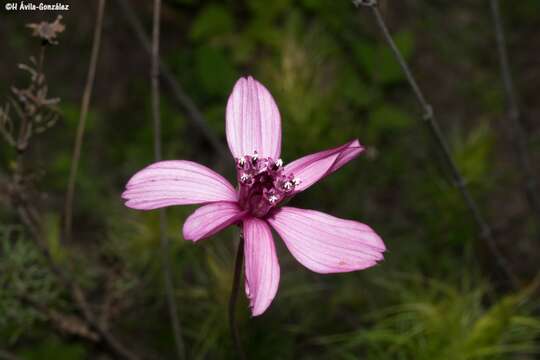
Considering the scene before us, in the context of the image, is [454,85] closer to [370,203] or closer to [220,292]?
[370,203]

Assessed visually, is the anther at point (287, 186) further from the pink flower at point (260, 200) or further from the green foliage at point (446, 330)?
the green foliage at point (446, 330)

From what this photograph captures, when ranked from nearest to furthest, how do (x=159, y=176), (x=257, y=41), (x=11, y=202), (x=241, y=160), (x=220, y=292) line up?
(x=159, y=176) < (x=241, y=160) < (x=11, y=202) < (x=220, y=292) < (x=257, y=41)

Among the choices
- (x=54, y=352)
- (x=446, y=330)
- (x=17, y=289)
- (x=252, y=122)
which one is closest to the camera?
(x=252, y=122)

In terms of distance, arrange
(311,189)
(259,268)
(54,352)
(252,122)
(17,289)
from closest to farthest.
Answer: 1. (259,268)
2. (252,122)
3. (17,289)
4. (54,352)
5. (311,189)

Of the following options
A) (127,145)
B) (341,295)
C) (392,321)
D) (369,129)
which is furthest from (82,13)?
(392,321)

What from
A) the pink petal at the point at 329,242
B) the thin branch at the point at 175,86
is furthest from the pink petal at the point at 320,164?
the thin branch at the point at 175,86

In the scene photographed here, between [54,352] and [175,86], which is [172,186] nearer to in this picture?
[175,86]

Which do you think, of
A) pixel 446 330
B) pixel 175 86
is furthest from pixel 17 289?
pixel 446 330
